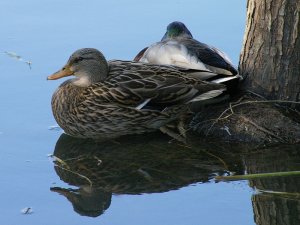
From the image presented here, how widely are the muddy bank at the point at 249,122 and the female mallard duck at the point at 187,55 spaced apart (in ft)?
0.92

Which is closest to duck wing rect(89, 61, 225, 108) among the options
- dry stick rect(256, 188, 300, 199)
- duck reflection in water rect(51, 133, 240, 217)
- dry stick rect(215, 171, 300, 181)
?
duck reflection in water rect(51, 133, 240, 217)

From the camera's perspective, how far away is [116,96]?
566 centimetres

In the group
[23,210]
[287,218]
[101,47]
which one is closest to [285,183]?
[287,218]

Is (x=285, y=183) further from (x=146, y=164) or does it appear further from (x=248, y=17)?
(x=248, y=17)

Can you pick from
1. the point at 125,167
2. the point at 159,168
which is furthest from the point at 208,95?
the point at 125,167

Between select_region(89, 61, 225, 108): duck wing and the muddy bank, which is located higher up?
select_region(89, 61, 225, 108): duck wing

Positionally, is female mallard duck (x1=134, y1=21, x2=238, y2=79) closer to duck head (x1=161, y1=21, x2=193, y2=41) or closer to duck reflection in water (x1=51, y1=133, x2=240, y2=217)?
duck head (x1=161, y1=21, x2=193, y2=41)

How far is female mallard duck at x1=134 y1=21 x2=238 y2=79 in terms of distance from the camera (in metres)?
6.09

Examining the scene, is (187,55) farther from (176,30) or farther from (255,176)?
(255,176)

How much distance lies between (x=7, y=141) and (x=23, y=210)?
101 cm

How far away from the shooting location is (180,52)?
20.8 ft

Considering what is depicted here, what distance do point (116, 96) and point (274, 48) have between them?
1123 millimetres

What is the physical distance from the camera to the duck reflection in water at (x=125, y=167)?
4.93 m

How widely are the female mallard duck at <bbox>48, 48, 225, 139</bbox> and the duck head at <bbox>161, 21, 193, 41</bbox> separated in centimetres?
117
